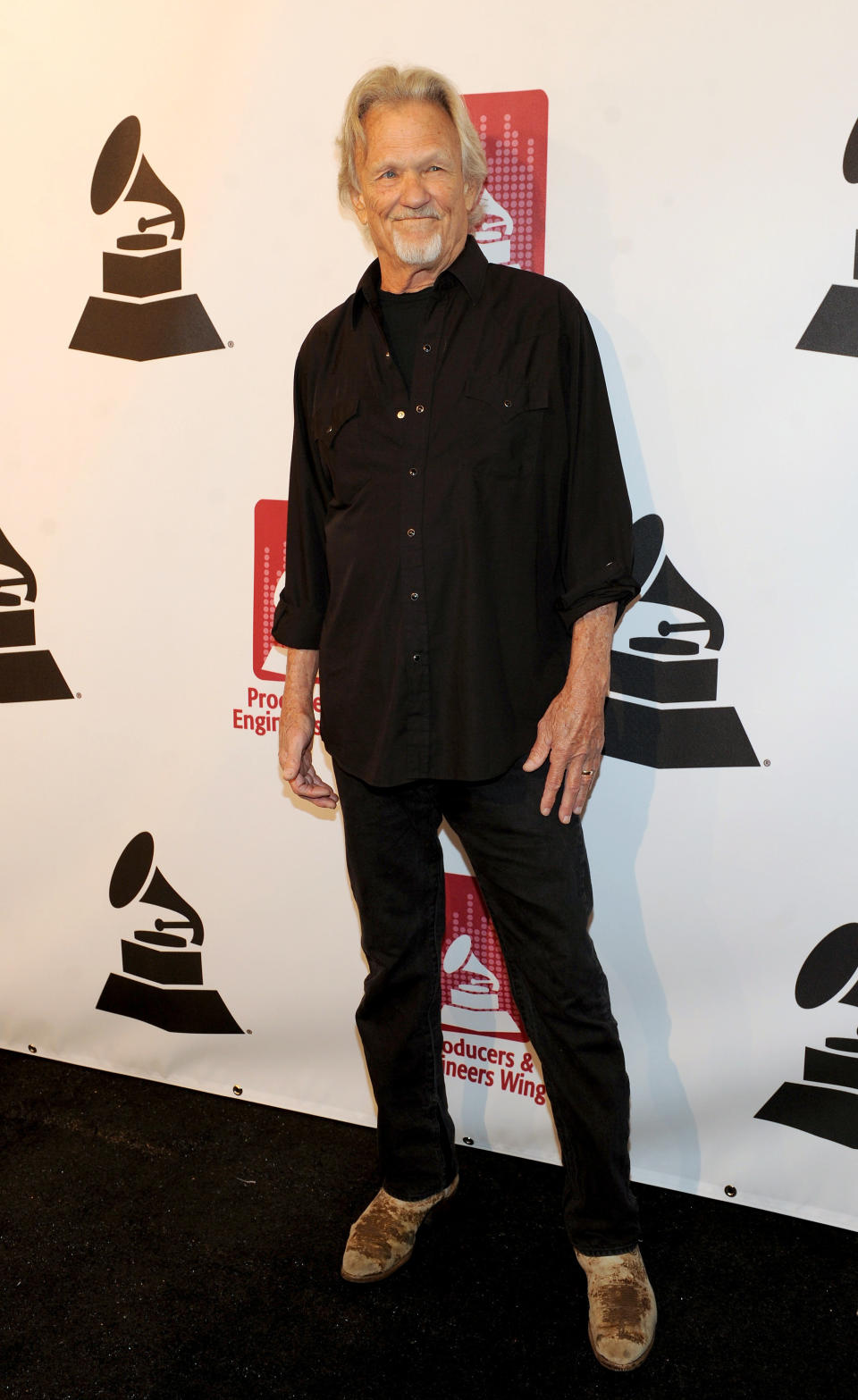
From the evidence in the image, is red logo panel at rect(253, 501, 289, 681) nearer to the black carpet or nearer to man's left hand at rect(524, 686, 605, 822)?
man's left hand at rect(524, 686, 605, 822)

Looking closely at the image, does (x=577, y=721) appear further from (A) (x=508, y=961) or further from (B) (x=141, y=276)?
(B) (x=141, y=276)

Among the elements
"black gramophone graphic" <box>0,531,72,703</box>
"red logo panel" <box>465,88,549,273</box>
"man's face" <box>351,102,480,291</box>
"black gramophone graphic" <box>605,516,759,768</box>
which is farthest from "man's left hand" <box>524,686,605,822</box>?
"black gramophone graphic" <box>0,531,72,703</box>

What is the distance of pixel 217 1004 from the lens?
7.28 feet

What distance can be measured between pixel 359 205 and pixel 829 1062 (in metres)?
1.52

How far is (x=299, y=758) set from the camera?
1739 mm

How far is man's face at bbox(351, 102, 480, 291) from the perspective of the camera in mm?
1499

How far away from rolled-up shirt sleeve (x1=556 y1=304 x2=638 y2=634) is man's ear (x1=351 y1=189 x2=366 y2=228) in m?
0.38

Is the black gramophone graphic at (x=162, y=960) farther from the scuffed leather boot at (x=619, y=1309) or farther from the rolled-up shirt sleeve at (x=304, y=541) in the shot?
the scuffed leather boot at (x=619, y=1309)

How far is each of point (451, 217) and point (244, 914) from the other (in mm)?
1328

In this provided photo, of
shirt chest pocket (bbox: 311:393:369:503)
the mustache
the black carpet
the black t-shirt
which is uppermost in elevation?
the mustache

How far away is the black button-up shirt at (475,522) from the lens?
147cm

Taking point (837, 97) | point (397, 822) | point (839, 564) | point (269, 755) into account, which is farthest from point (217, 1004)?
point (837, 97)

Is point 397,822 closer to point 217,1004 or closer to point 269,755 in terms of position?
point 269,755

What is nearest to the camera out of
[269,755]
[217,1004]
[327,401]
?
[327,401]
